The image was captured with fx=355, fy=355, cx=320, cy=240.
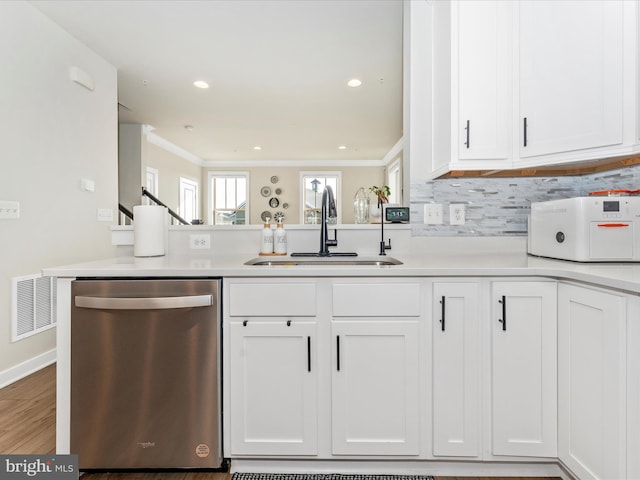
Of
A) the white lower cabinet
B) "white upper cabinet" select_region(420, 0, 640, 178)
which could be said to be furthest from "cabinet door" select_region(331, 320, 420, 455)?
"white upper cabinet" select_region(420, 0, 640, 178)

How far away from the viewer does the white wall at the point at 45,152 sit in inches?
98.5

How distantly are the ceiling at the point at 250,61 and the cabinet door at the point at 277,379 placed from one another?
8.22ft

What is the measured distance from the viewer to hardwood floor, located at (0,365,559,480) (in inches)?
56.6

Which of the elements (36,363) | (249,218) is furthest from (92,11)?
(249,218)

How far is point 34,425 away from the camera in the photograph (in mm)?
1868

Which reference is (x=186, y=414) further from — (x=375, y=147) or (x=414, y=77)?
(x=375, y=147)

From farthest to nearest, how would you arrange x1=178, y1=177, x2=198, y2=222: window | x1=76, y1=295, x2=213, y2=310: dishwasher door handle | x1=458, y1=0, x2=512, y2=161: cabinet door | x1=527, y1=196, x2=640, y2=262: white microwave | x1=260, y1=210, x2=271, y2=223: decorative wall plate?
1. x1=260, y1=210, x2=271, y2=223: decorative wall plate
2. x1=178, y1=177, x2=198, y2=222: window
3. x1=458, y1=0, x2=512, y2=161: cabinet door
4. x1=527, y1=196, x2=640, y2=262: white microwave
5. x1=76, y1=295, x2=213, y2=310: dishwasher door handle

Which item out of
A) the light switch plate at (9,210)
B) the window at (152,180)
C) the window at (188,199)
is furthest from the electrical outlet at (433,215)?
the window at (188,199)

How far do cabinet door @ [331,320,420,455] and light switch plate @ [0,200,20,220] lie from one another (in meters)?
2.50

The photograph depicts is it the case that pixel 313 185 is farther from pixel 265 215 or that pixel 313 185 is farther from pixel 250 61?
pixel 250 61

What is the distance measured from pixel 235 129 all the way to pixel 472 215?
4966 millimetres

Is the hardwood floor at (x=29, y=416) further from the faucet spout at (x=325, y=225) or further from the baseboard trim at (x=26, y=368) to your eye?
the faucet spout at (x=325, y=225)

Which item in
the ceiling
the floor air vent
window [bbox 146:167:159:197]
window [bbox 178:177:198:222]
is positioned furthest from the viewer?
window [bbox 178:177:198:222]

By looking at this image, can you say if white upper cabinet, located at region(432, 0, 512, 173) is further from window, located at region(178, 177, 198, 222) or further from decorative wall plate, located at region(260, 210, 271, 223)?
decorative wall plate, located at region(260, 210, 271, 223)
